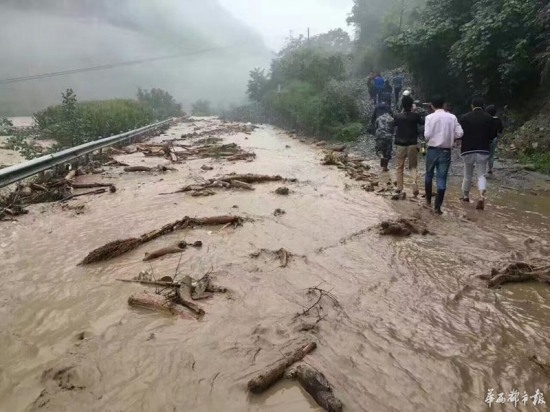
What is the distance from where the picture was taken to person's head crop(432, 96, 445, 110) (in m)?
7.32

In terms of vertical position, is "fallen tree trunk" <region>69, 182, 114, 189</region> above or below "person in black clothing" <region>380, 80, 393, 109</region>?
below

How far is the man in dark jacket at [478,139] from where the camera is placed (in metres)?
7.34

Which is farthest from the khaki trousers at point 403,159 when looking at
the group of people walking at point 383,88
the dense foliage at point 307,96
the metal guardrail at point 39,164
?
the dense foliage at point 307,96

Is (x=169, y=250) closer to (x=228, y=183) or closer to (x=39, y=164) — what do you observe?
(x=228, y=183)

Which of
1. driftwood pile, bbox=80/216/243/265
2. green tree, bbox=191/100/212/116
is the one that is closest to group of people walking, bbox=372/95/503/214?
driftwood pile, bbox=80/216/243/265

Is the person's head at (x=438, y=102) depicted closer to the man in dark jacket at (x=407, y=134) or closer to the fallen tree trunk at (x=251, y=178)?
the man in dark jacket at (x=407, y=134)

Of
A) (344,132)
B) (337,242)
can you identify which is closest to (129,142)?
(344,132)

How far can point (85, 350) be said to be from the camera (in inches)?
117

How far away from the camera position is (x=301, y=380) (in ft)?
8.68

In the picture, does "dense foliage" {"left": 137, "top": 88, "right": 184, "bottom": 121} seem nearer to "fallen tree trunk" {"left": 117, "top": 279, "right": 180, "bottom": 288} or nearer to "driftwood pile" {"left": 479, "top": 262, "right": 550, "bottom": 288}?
"fallen tree trunk" {"left": 117, "top": 279, "right": 180, "bottom": 288}

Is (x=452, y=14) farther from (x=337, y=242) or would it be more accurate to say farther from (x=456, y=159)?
(x=337, y=242)

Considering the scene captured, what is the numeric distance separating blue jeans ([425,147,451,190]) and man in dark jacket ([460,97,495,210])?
1.96ft

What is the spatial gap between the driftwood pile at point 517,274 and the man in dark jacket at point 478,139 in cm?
302

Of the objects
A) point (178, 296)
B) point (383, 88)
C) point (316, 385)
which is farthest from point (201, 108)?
point (316, 385)
